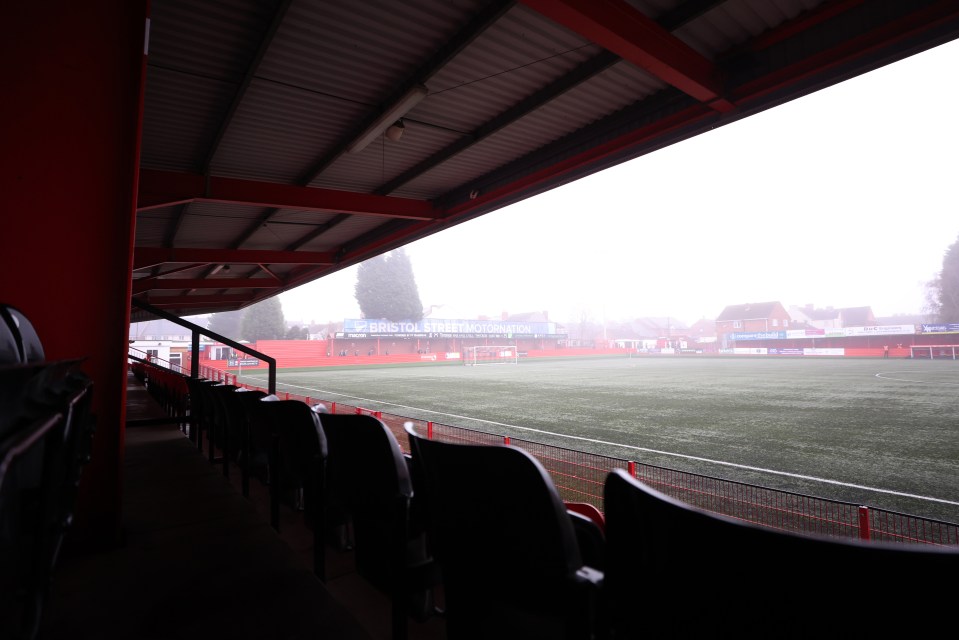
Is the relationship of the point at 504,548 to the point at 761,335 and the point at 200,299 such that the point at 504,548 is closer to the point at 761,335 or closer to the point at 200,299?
the point at 200,299

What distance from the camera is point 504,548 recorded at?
106 centimetres

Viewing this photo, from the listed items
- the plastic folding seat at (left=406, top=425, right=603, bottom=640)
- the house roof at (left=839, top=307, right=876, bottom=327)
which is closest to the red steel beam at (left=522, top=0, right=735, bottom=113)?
the plastic folding seat at (left=406, top=425, right=603, bottom=640)

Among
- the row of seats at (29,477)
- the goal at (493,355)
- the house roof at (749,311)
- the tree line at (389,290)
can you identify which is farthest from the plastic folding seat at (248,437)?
the house roof at (749,311)

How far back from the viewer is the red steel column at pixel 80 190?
2.19 metres

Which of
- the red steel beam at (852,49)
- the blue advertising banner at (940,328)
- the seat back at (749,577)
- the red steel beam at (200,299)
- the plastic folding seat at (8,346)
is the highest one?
the red steel beam at (852,49)

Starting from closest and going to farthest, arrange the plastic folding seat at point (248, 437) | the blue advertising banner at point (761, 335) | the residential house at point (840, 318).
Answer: the plastic folding seat at point (248, 437), the blue advertising banner at point (761, 335), the residential house at point (840, 318)

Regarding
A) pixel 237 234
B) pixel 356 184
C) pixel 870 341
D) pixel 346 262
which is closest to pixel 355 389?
pixel 346 262

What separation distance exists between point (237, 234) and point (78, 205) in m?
9.14

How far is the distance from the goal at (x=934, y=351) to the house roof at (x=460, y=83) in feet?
136

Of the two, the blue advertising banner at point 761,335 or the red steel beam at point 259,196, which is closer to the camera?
the red steel beam at point 259,196

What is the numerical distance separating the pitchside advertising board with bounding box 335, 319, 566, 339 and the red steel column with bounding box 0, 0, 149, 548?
133 ft

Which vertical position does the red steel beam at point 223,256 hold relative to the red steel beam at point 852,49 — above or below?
below

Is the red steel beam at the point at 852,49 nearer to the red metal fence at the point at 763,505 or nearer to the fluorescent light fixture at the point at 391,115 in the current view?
the fluorescent light fixture at the point at 391,115

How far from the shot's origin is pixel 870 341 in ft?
127
